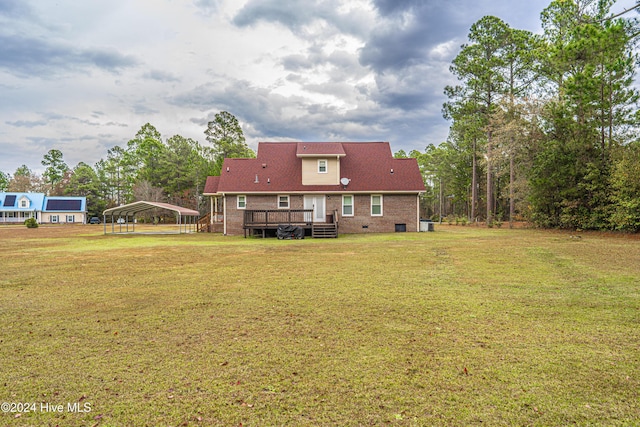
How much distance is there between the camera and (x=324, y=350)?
3922 millimetres

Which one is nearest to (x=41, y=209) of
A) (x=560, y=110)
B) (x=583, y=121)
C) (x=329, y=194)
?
(x=329, y=194)

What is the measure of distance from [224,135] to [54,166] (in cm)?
5496

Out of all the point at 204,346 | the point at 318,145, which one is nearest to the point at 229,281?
the point at 204,346

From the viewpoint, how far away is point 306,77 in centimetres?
2747

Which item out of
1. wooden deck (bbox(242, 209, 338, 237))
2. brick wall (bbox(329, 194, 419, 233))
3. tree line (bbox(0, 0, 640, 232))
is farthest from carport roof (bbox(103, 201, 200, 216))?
Answer: tree line (bbox(0, 0, 640, 232))

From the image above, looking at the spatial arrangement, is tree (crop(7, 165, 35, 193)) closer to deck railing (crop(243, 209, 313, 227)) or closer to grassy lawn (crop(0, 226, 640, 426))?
deck railing (crop(243, 209, 313, 227))

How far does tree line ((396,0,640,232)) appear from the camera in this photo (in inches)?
719

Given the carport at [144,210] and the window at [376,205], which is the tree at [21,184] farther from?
the window at [376,205]

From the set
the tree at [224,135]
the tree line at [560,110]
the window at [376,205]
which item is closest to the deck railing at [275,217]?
the window at [376,205]

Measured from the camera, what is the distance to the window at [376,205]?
2378cm

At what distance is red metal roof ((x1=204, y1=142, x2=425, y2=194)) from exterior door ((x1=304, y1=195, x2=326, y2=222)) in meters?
0.60

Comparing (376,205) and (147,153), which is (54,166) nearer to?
(147,153)

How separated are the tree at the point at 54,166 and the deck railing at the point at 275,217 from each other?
77977 millimetres

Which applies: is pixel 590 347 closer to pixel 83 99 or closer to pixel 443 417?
pixel 443 417
